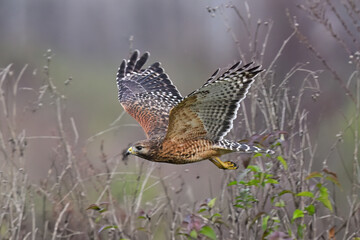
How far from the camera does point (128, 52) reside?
13.0 metres

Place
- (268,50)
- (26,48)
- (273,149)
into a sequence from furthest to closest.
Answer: (26,48) → (268,50) → (273,149)

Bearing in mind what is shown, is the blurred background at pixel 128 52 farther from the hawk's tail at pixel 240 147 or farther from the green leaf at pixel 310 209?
the green leaf at pixel 310 209

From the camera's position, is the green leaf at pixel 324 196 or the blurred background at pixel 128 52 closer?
the green leaf at pixel 324 196

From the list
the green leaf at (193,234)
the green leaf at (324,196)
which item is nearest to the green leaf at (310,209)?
the green leaf at (324,196)

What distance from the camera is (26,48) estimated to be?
1600 cm

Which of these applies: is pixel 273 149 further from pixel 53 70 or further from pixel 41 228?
pixel 53 70

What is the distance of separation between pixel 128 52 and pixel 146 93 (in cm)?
612

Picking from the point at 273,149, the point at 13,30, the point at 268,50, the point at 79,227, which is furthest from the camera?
the point at 13,30

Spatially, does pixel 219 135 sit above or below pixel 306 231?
above

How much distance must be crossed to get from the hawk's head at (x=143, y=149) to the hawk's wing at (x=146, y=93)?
1.84ft

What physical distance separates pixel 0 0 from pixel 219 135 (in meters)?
12.6

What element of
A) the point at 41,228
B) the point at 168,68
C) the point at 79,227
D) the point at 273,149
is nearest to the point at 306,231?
the point at 273,149

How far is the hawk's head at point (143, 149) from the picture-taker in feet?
18.1

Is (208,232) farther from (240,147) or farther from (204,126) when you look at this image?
(204,126)
